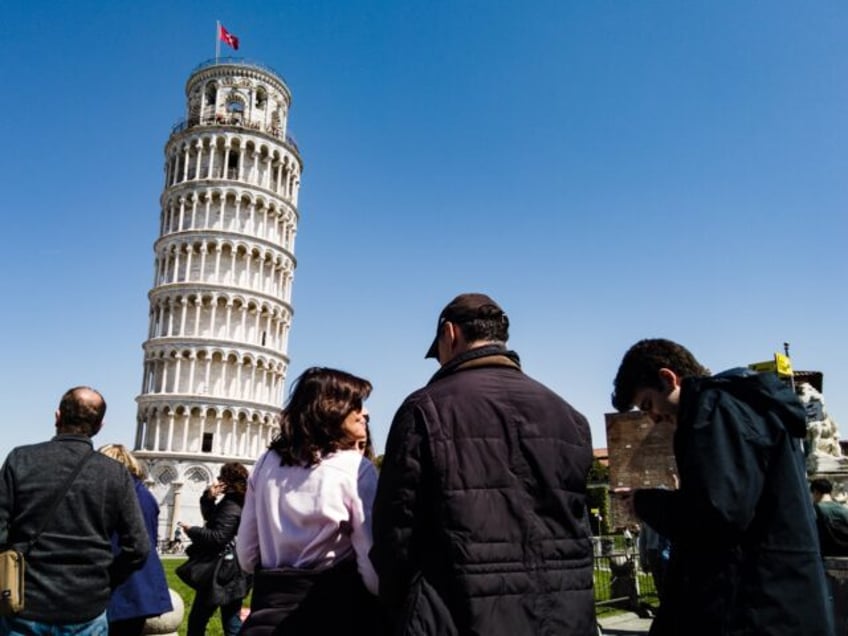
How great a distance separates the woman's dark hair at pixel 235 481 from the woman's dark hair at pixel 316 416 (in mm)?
2995

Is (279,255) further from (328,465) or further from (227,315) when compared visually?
(328,465)

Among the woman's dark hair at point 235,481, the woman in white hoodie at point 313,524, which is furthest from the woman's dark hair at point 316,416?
the woman's dark hair at point 235,481

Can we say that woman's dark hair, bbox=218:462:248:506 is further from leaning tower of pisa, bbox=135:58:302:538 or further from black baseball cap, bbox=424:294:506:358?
leaning tower of pisa, bbox=135:58:302:538

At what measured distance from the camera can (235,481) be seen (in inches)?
235

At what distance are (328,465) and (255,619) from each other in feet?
2.26

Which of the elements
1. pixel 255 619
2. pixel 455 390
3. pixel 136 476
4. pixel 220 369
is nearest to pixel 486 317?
pixel 455 390

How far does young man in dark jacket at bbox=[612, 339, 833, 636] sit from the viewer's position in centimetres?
256

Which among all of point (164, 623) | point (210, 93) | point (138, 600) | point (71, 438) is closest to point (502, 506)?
point (71, 438)

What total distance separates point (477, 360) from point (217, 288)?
52.7 m

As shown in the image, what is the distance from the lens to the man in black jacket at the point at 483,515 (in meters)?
2.50

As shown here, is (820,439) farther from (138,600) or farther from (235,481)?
(138,600)

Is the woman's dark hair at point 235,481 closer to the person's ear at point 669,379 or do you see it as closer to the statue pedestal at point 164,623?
the statue pedestal at point 164,623

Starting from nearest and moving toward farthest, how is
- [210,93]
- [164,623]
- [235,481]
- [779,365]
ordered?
[235,481], [164,623], [779,365], [210,93]

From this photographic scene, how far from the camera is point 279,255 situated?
56.3 meters
